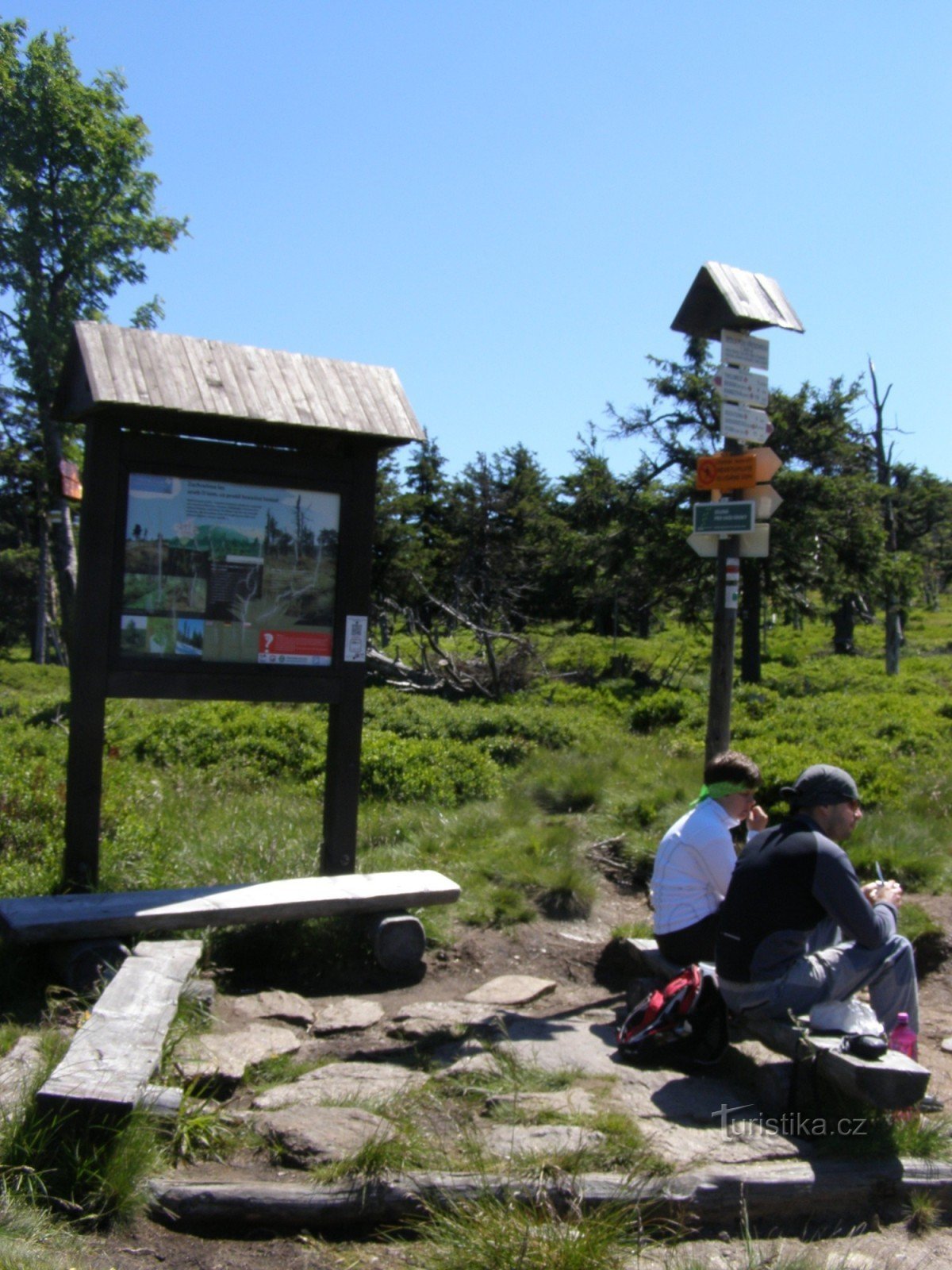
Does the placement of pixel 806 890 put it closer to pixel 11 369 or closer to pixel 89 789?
pixel 89 789

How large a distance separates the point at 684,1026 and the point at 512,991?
141cm

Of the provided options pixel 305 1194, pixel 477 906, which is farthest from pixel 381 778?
pixel 305 1194

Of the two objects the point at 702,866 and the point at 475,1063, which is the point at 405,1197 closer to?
the point at 475,1063

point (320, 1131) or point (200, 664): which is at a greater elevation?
point (200, 664)

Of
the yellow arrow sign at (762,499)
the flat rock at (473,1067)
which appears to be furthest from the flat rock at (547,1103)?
the yellow arrow sign at (762,499)

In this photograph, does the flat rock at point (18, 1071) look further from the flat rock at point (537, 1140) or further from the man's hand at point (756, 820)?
the man's hand at point (756, 820)

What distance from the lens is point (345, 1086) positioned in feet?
13.9

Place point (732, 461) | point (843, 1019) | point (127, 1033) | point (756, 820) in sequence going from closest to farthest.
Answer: point (127, 1033) → point (843, 1019) → point (756, 820) → point (732, 461)

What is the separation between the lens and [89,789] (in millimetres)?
6102

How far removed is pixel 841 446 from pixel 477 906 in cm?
1836

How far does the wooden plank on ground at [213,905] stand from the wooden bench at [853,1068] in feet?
7.08

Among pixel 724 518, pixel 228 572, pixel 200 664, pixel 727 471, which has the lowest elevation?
pixel 200 664

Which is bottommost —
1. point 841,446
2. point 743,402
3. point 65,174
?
point 743,402

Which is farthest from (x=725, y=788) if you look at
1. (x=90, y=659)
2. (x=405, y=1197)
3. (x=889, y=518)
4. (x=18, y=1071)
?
(x=889, y=518)
